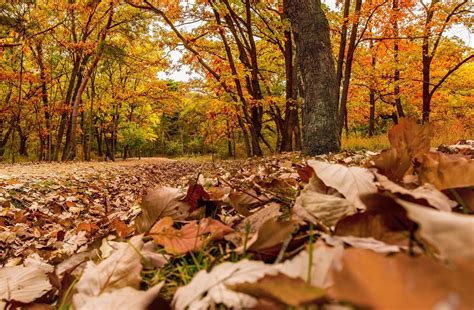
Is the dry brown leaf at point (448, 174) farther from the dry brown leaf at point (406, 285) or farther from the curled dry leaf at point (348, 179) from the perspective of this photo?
the dry brown leaf at point (406, 285)

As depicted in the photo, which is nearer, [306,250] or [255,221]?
[306,250]

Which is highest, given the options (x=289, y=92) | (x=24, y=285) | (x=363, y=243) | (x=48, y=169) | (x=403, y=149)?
(x=289, y=92)

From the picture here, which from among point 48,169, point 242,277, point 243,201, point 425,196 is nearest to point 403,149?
point 425,196

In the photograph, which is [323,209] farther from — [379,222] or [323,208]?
[379,222]

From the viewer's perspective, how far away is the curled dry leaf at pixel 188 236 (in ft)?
2.82

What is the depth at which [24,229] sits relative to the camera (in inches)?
139

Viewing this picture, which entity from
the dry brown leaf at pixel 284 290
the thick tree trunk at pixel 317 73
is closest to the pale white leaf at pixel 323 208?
the dry brown leaf at pixel 284 290

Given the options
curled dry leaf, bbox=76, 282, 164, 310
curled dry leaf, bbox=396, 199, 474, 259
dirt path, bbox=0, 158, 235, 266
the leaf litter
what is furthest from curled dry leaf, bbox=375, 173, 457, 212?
dirt path, bbox=0, 158, 235, 266

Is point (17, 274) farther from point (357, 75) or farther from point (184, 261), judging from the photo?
point (357, 75)

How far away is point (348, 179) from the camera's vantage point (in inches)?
35.0

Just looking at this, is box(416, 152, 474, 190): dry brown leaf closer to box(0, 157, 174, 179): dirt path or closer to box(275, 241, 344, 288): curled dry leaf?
box(275, 241, 344, 288): curled dry leaf

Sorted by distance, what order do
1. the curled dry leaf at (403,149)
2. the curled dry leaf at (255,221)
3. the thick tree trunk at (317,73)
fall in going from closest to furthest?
the curled dry leaf at (255,221) < the curled dry leaf at (403,149) < the thick tree trunk at (317,73)

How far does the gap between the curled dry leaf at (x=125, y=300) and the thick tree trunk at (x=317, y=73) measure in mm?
4880

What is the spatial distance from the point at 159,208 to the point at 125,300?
0.53 m
